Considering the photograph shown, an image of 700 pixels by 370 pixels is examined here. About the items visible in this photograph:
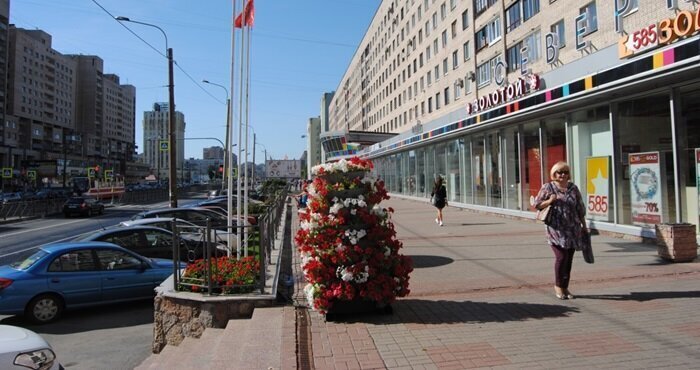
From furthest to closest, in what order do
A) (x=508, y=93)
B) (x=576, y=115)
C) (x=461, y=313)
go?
(x=508, y=93)
(x=576, y=115)
(x=461, y=313)

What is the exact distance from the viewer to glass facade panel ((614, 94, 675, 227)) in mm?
10531

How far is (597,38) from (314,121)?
153m

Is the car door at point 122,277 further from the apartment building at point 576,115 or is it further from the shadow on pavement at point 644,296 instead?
the apartment building at point 576,115

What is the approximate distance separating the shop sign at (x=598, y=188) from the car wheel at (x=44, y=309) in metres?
12.4

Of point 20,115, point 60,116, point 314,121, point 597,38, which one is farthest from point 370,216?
point 314,121

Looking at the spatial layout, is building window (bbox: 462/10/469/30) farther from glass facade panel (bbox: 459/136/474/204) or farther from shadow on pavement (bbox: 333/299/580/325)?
shadow on pavement (bbox: 333/299/580/325)

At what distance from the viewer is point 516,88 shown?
16578mm

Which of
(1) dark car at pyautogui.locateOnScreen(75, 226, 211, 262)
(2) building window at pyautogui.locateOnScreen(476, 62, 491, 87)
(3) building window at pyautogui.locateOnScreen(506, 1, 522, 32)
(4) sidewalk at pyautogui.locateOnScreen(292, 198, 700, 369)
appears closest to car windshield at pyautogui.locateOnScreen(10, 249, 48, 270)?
(1) dark car at pyautogui.locateOnScreen(75, 226, 211, 262)

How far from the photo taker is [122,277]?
8.91 meters

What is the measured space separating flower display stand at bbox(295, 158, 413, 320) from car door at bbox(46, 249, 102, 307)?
510cm

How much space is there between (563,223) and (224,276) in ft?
14.8

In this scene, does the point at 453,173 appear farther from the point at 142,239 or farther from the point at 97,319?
the point at 97,319

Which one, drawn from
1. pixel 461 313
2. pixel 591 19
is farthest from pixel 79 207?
pixel 461 313

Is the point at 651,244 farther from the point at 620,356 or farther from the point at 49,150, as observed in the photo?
the point at 49,150
